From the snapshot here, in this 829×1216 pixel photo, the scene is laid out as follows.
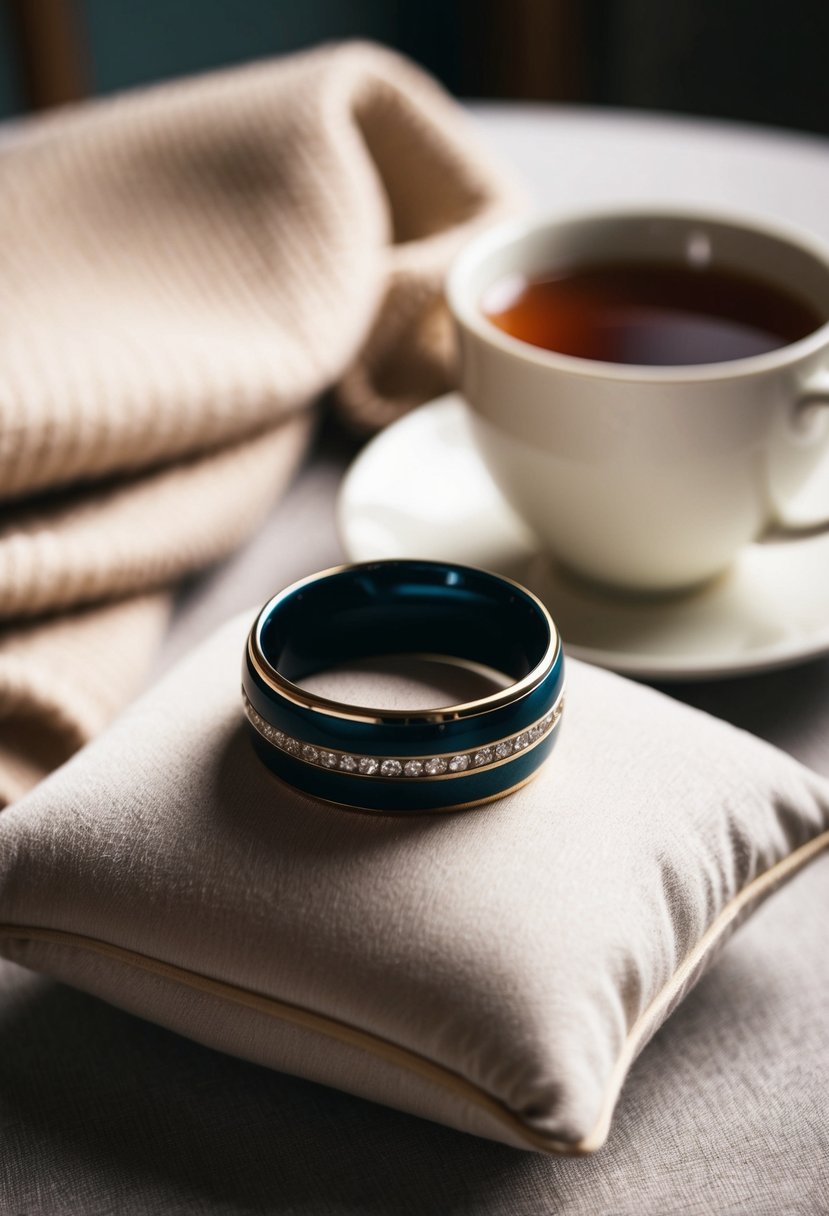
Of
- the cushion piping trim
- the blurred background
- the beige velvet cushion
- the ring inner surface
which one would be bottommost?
the blurred background

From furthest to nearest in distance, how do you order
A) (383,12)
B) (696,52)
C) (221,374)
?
(383,12) < (696,52) < (221,374)

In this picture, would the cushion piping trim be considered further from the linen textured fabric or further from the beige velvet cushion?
the linen textured fabric

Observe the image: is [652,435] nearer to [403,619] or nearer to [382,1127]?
[403,619]

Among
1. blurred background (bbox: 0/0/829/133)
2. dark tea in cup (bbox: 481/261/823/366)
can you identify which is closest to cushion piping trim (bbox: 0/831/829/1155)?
dark tea in cup (bbox: 481/261/823/366)

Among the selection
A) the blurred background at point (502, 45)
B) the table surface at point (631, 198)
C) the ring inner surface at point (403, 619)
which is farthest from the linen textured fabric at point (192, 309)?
the blurred background at point (502, 45)

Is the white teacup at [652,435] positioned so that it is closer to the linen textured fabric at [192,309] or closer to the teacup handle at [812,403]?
the teacup handle at [812,403]

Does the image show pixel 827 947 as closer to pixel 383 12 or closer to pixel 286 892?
pixel 286 892

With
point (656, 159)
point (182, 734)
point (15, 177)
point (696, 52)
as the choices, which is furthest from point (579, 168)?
point (696, 52)
